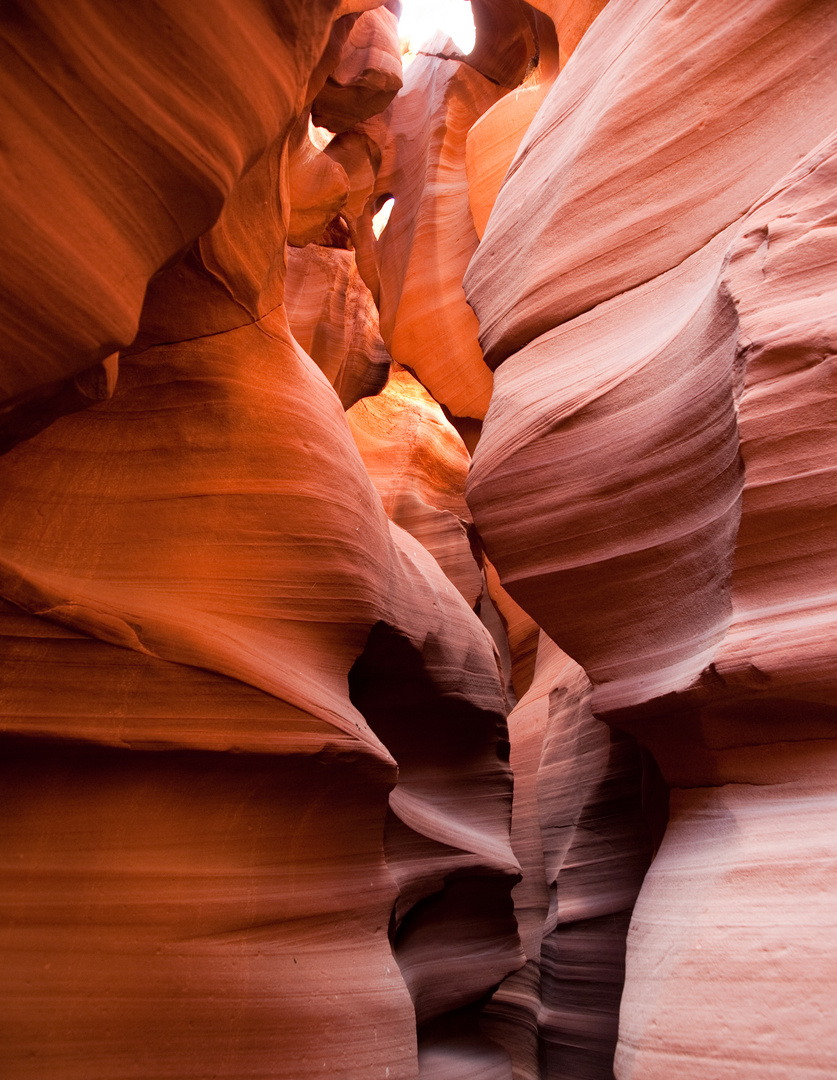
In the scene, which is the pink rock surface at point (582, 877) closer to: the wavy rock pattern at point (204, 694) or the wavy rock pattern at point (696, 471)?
the wavy rock pattern at point (204, 694)

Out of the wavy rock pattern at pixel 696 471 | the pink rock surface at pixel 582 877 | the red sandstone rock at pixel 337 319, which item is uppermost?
the wavy rock pattern at pixel 696 471

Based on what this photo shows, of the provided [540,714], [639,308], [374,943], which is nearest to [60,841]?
[374,943]

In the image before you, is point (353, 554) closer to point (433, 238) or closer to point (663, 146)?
point (663, 146)

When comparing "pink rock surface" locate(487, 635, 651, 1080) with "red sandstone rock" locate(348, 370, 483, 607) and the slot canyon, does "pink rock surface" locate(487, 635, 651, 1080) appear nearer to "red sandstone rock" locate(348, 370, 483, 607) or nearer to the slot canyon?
the slot canyon

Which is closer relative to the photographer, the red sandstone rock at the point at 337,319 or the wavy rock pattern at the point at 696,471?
the wavy rock pattern at the point at 696,471

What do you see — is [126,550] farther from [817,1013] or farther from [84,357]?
[817,1013]

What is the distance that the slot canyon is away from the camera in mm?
2043

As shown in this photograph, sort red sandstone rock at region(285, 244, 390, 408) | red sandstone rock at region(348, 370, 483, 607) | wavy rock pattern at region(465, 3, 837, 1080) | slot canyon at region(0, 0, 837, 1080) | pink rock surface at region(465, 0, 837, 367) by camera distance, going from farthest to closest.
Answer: red sandstone rock at region(285, 244, 390, 408) → red sandstone rock at region(348, 370, 483, 607) → pink rock surface at region(465, 0, 837, 367) → wavy rock pattern at region(465, 3, 837, 1080) → slot canyon at region(0, 0, 837, 1080)

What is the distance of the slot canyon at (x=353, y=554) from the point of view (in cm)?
204

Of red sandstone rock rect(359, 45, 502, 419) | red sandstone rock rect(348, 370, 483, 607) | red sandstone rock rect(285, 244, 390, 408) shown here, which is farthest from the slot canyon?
red sandstone rock rect(285, 244, 390, 408)

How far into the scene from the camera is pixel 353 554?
3.66 metres

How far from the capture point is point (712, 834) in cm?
275

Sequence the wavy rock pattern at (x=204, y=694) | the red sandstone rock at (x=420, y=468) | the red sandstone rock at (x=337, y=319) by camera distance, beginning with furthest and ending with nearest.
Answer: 1. the red sandstone rock at (x=337, y=319)
2. the red sandstone rock at (x=420, y=468)
3. the wavy rock pattern at (x=204, y=694)

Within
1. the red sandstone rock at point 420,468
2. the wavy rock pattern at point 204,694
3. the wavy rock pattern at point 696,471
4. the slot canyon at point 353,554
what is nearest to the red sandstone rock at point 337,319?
the red sandstone rock at point 420,468
